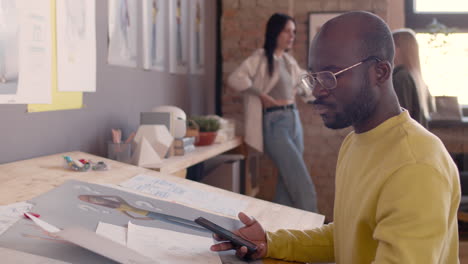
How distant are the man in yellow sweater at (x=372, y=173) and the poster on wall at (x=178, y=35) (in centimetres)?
271

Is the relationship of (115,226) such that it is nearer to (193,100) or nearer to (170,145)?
(170,145)

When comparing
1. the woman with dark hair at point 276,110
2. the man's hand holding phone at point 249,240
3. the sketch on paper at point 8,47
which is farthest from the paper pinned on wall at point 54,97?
the woman with dark hair at point 276,110

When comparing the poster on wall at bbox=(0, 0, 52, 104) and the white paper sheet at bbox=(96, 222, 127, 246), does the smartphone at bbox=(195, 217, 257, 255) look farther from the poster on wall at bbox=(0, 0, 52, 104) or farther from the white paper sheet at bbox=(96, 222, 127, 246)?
the poster on wall at bbox=(0, 0, 52, 104)

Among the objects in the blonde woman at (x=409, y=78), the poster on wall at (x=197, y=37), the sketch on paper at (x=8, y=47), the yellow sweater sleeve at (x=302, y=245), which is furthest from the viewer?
the poster on wall at (x=197, y=37)

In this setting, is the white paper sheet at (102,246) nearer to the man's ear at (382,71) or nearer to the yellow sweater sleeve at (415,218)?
the yellow sweater sleeve at (415,218)

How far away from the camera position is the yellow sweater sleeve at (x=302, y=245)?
1.22 meters

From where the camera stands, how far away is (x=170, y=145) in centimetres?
267

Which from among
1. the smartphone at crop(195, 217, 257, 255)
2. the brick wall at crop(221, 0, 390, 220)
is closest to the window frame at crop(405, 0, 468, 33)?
the brick wall at crop(221, 0, 390, 220)

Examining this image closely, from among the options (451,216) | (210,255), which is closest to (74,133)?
(210,255)

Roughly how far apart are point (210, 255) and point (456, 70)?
14.1 ft

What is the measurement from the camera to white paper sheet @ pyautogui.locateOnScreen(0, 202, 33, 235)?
1112 millimetres

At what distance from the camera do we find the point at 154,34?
11.4 feet

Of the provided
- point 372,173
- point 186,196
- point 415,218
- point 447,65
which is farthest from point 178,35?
point 415,218

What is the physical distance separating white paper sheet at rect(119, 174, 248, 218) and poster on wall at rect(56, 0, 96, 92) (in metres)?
0.79
